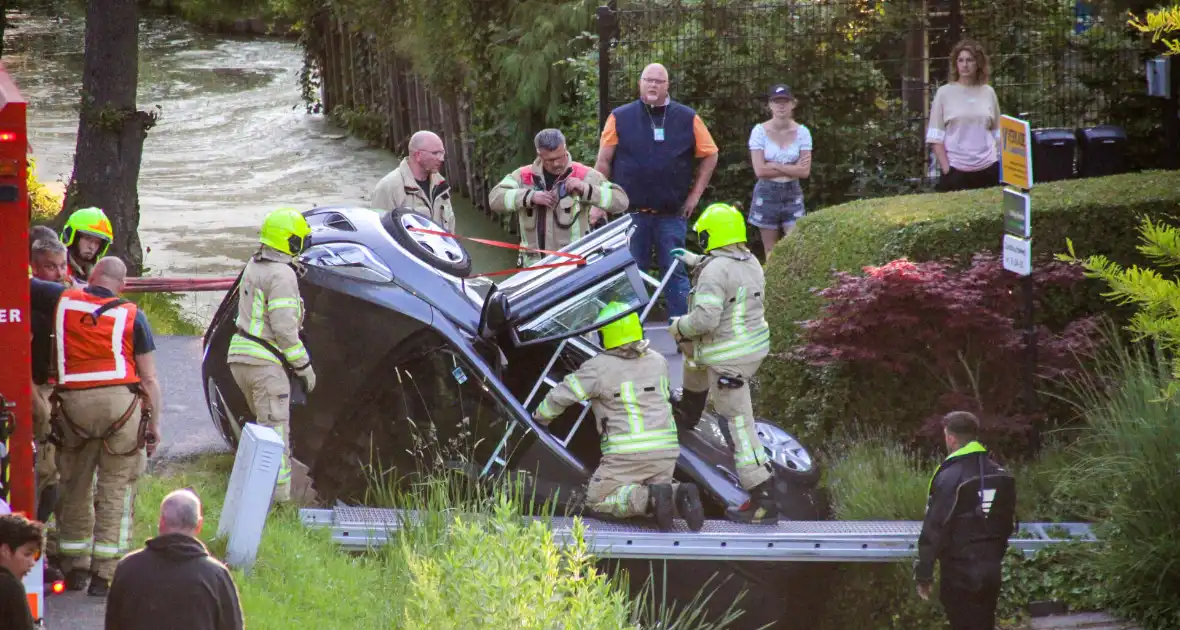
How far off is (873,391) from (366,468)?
3340 millimetres

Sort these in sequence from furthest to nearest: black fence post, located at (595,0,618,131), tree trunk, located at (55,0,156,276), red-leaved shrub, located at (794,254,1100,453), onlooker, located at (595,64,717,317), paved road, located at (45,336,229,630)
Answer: tree trunk, located at (55,0,156,276), black fence post, located at (595,0,618,131), onlooker, located at (595,64,717,317), red-leaved shrub, located at (794,254,1100,453), paved road, located at (45,336,229,630)

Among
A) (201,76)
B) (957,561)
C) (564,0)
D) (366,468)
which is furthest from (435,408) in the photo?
(201,76)

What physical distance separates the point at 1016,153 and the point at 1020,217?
0.41 m

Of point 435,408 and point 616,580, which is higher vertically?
point 435,408

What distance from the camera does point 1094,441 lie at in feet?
28.5

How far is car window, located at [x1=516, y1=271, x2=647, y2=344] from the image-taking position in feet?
24.1

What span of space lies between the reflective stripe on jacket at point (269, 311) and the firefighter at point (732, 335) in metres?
1.94

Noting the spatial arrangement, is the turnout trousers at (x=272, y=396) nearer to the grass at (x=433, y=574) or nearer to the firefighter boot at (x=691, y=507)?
the grass at (x=433, y=574)

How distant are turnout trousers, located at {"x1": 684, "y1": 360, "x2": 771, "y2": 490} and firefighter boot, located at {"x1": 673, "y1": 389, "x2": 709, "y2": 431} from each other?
22 centimetres

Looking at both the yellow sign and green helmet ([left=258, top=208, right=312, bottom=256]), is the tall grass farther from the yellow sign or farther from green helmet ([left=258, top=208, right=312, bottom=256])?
green helmet ([left=258, top=208, right=312, bottom=256])

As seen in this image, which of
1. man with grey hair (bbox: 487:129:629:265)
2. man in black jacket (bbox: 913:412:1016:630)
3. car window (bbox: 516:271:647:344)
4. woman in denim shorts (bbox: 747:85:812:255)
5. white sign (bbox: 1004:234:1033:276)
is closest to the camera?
man in black jacket (bbox: 913:412:1016:630)

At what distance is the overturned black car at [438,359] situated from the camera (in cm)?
747

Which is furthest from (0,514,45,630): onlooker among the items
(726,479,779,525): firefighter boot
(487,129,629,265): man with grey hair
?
(487,129,629,265): man with grey hair

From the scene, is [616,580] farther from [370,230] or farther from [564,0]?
[564,0]
